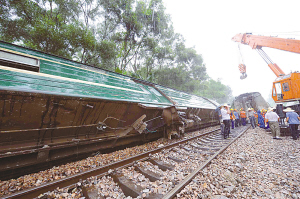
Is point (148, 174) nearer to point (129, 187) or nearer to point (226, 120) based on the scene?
point (129, 187)

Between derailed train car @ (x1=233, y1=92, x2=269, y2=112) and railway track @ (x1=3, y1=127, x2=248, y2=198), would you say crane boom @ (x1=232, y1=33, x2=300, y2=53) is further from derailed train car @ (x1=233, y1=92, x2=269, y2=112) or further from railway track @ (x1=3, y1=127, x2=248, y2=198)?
railway track @ (x1=3, y1=127, x2=248, y2=198)


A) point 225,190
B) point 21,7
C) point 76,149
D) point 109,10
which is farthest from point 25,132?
point 109,10

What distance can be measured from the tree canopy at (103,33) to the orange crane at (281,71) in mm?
9185

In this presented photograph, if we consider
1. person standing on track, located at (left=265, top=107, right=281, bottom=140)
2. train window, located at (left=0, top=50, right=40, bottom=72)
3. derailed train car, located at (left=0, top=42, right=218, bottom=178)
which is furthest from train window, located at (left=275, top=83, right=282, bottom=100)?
train window, located at (left=0, top=50, right=40, bottom=72)

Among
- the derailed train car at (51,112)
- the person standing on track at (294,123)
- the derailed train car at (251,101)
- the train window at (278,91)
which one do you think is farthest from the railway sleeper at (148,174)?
the derailed train car at (251,101)

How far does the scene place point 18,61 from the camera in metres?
2.89

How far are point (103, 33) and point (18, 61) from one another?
1363cm

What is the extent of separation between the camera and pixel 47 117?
2746 mm

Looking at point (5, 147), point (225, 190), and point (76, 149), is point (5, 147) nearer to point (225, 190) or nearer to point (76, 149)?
point (76, 149)

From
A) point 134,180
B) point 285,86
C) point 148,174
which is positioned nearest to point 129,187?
point 134,180

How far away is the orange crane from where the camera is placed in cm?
830

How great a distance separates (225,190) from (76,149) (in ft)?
12.1

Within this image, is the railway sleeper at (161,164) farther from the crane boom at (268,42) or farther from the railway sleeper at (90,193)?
the crane boom at (268,42)

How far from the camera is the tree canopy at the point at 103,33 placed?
8.73 meters
